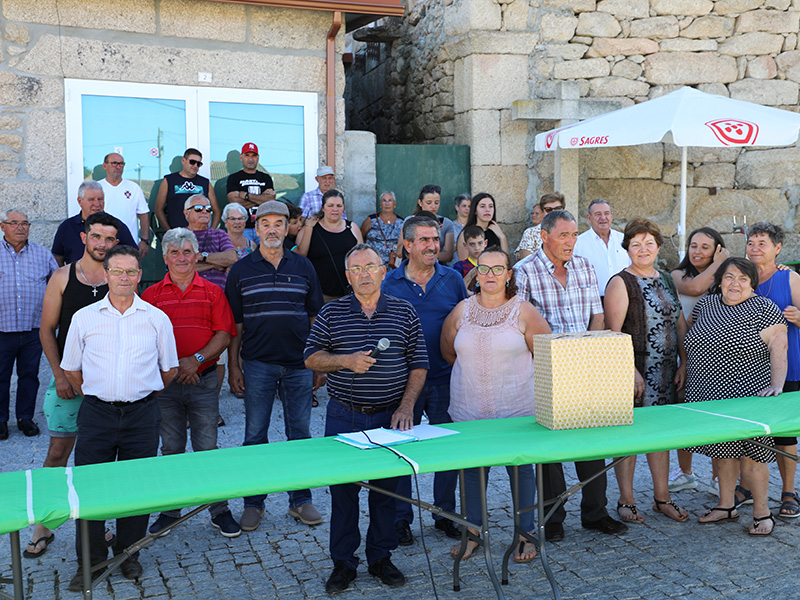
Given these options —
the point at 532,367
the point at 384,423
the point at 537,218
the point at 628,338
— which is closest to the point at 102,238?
the point at 384,423

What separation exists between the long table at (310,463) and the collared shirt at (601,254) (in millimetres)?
2303

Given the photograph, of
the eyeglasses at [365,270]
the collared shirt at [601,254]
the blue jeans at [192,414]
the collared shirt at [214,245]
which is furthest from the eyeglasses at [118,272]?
the collared shirt at [601,254]

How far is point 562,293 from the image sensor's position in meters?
4.32

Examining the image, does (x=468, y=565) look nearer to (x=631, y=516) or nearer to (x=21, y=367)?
(x=631, y=516)

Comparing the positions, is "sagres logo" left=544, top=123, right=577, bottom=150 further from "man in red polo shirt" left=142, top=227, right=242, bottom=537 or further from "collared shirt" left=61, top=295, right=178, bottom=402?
"collared shirt" left=61, top=295, right=178, bottom=402

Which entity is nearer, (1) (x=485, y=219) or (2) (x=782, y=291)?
(2) (x=782, y=291)

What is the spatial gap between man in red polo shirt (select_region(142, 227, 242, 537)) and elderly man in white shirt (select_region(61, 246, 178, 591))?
0.53 metres

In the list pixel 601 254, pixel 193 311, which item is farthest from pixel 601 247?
pixel 193 311

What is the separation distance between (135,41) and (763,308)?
232 inches

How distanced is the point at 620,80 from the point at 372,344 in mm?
6536

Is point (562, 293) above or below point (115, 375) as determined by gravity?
above

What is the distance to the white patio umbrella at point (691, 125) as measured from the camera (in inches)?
271

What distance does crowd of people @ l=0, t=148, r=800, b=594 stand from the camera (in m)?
3.77

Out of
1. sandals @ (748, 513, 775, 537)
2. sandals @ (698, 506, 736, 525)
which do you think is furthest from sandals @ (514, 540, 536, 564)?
sandals @ (748, 513, 775, 537)
